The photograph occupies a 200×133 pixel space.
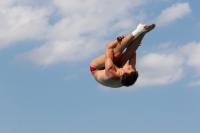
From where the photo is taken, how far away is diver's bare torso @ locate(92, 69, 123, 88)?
73.7ft

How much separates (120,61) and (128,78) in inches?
59.8

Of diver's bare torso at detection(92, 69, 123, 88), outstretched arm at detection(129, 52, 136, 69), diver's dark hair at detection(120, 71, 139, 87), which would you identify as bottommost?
diver's dark hair at detection(120, 71, 139, 87)

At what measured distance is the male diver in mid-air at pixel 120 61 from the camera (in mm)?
22000

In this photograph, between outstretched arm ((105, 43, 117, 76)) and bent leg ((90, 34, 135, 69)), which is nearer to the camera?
outstretched arm ((105, 43, 117, 76))

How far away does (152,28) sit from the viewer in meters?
22.4

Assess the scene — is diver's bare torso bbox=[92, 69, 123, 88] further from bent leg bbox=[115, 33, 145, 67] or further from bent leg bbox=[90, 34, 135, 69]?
bent leg bbox=[115, 33, 145, 67]

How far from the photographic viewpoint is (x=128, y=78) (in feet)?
→ 71.6

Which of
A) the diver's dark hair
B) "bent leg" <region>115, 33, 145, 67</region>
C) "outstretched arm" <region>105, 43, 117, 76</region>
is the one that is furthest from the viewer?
"bent leg" <region>115, 33, 145, 67</region>

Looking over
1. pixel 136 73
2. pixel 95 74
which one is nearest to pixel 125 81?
pixel 136 73

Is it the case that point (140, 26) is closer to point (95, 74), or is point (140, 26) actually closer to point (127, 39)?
point (127, 39)

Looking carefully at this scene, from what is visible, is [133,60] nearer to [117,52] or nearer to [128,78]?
[117,52]

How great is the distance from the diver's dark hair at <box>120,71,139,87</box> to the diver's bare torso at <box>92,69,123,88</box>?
16.3 inches

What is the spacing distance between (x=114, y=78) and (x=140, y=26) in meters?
2.19

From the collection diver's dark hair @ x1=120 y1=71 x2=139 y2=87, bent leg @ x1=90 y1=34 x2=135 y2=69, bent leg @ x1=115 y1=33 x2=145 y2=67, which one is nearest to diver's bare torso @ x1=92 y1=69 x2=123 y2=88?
bent leg @ x1=90 y1=34 x2=135 y2=69
